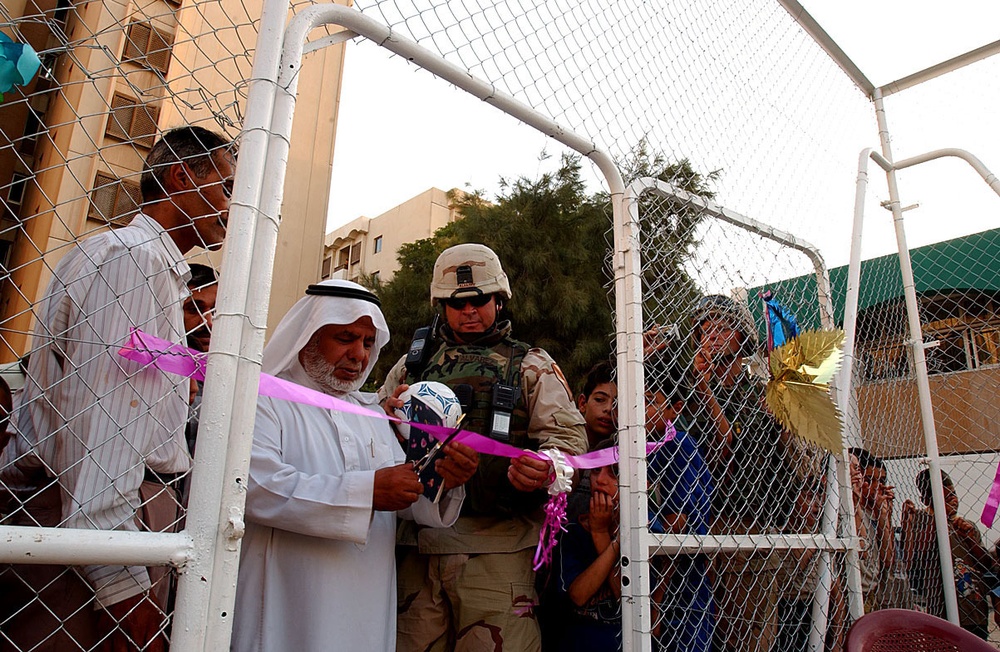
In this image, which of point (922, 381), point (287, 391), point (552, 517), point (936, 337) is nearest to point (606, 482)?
point (552, 517)

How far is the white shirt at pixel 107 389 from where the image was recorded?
1.44 meters

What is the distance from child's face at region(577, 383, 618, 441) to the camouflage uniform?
0.43m

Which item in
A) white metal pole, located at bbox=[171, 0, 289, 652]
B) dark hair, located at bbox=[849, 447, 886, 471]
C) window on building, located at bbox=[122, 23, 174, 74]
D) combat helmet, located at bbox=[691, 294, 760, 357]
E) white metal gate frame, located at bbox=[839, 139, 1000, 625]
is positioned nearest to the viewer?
white metal pole, located at bbox=[171, 0, 289, 652]

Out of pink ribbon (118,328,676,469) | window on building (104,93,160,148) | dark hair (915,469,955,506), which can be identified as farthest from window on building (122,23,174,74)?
dark hair (915,469,955,506)

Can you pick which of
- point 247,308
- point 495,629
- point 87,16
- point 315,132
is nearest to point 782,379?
point 495,629

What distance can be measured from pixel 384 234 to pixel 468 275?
22391 mm

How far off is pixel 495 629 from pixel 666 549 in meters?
0.65

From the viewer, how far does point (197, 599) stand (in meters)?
1.26

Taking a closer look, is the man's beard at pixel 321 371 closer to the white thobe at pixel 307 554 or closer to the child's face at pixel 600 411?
the white thobe at pixel 307 554

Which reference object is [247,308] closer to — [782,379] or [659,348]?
[659,348]

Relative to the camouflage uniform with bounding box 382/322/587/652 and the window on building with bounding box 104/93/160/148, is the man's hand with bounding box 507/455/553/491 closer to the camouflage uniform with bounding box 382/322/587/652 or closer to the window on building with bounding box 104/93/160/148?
the camouflage uniform with bounding box 382/322/587/652

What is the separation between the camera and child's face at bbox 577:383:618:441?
10.2ft

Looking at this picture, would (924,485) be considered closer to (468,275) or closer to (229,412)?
(468,275)

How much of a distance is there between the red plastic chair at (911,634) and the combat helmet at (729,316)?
112 cm
